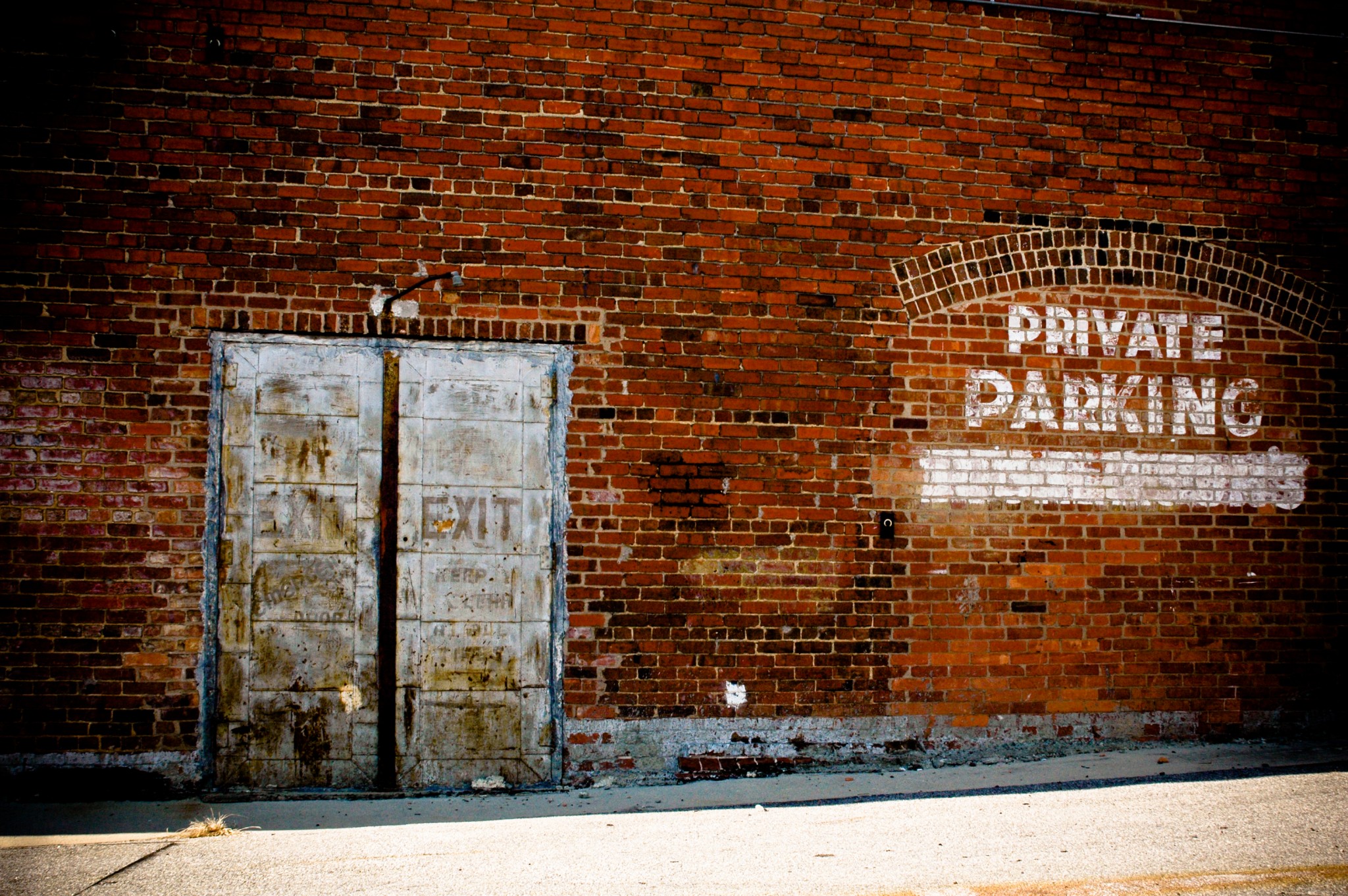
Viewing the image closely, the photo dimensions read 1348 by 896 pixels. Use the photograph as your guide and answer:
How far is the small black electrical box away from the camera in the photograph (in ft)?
18.1

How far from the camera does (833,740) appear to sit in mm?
5406

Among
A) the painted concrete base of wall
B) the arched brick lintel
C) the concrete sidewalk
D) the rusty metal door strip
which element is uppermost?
→ the arched brick lintel

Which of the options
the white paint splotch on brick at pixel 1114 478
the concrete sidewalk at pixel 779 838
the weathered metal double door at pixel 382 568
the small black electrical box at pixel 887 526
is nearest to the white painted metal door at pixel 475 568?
the weathered metal double door at pixel 382 568

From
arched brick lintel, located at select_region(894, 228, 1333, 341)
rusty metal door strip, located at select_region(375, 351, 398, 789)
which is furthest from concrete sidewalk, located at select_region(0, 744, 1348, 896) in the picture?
arched brick lintel, located at select_region(894, 228, 1333, 341)

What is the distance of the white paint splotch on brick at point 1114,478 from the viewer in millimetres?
5641

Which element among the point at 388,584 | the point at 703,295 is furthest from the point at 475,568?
the point at 703,295

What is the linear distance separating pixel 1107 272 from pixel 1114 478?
53.4 inches

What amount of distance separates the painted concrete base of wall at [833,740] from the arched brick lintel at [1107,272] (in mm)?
2626

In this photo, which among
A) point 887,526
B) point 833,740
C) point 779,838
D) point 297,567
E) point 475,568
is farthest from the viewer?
point 887,526

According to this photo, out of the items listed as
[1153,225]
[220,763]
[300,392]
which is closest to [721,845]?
[220,763]

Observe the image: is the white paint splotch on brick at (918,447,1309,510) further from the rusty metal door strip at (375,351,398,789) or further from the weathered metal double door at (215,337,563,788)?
the rusty metal door strip at (375,351,398,789)

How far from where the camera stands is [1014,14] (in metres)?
5.78

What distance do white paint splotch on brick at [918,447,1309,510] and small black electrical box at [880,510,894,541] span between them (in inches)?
10.1

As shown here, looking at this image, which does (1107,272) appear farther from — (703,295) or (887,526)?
(703,295)
